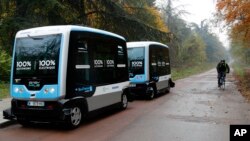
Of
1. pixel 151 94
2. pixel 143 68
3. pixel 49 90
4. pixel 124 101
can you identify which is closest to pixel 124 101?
pixel 124 101

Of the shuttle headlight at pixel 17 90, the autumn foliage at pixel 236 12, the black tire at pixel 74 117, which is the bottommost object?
the black tire at pixel 74 117

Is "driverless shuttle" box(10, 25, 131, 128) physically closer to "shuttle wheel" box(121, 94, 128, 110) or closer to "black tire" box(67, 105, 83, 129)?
"black tire" box(67, 105, 83, 129)

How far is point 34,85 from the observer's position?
8883 millimetres

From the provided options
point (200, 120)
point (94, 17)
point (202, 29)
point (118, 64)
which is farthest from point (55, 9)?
point (202, 29)

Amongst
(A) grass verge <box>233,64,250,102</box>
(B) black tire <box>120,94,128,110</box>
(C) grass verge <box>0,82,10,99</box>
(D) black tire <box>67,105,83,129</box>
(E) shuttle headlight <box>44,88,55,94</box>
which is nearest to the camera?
(E) shuttle headlight <box>44,88,55,94</box>

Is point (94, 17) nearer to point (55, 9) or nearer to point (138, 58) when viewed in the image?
point (55, 9)

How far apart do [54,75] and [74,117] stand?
1.29 meters

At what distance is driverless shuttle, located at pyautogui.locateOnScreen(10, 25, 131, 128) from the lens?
8664 mm

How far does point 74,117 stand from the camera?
9.11 m

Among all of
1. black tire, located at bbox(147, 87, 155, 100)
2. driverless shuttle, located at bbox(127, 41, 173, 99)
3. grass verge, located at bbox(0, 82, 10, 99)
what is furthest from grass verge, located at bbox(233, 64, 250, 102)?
grass verge, located at bbox(0, 82, 10, 99)

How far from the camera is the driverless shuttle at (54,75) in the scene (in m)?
8.66

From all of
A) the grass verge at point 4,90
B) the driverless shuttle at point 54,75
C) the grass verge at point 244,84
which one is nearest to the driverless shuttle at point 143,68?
the grass verge at point 244,84

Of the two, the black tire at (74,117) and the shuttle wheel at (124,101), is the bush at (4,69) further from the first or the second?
the black tire at (74,117)

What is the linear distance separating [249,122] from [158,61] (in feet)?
23.1
